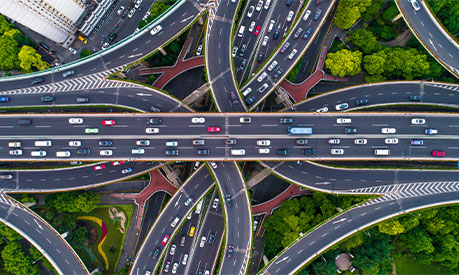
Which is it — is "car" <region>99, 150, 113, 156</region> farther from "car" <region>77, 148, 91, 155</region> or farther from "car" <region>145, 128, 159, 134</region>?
"car" <region>145, 128, 159, 134</region>

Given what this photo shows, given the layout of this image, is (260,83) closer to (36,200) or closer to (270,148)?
(270,148)

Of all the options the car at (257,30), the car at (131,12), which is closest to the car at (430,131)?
the car at (257,30)

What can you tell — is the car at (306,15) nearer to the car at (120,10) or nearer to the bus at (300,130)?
the bus at (300,130)

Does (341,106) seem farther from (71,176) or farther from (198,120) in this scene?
(71,176)

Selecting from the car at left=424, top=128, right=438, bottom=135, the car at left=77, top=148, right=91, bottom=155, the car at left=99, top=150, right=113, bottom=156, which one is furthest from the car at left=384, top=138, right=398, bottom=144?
the car at left=77, top=148, right=91, bottom=155

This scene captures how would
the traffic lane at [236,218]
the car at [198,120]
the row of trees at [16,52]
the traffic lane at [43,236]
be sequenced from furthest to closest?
the row of trees at [16,52] → the traffic lane at [43,236] → the traffic lane at [236,218] → the car at [198,120]

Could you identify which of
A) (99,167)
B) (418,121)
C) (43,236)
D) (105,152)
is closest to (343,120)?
(418,121)
